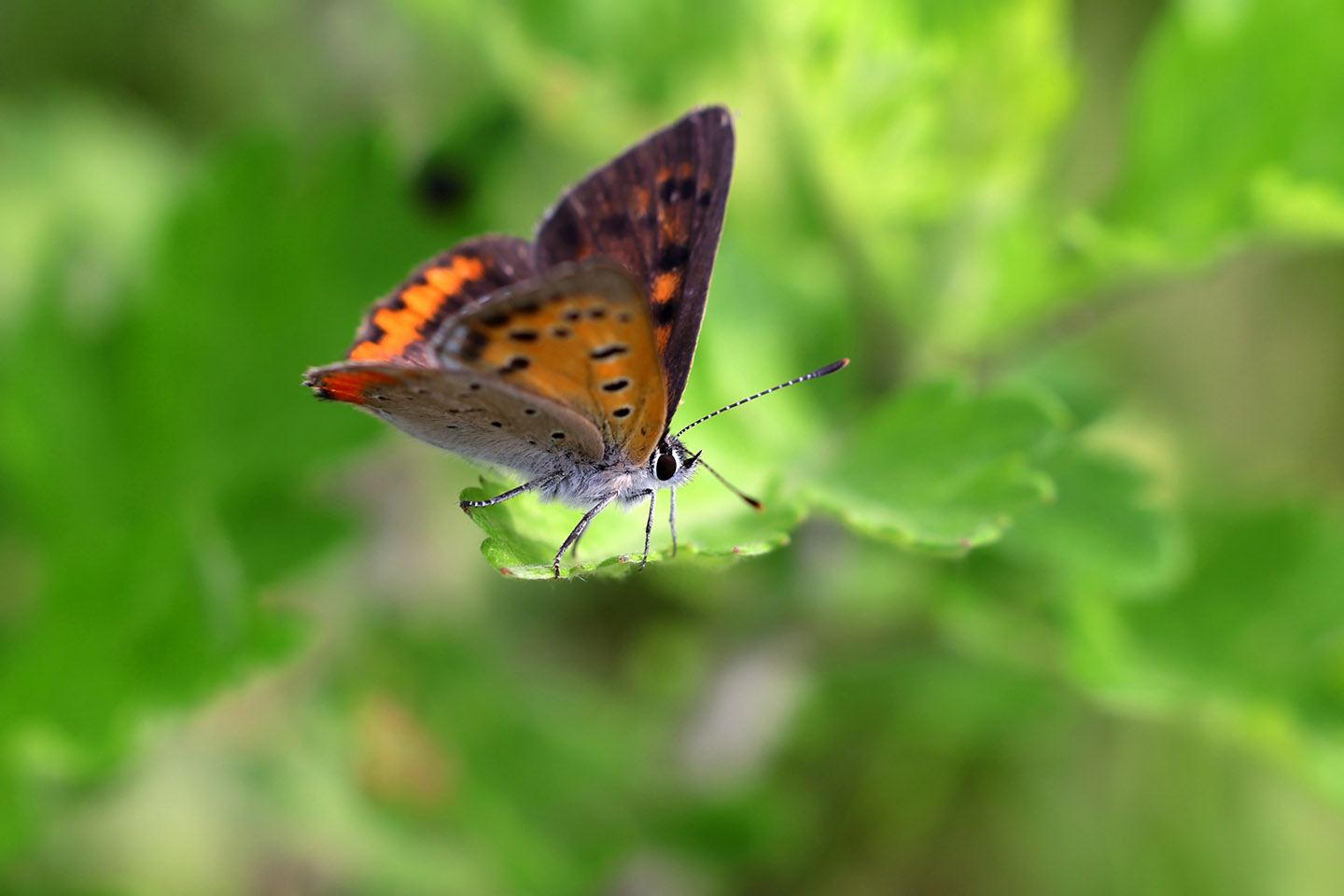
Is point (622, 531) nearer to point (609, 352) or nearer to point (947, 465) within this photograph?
point (609, 352)

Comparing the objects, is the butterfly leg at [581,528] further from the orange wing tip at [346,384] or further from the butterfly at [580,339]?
the orange wing tip at [346,384]

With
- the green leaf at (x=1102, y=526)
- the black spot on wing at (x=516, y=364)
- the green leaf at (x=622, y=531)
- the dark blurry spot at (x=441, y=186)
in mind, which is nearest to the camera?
the green leaf at (x=622, y=531)

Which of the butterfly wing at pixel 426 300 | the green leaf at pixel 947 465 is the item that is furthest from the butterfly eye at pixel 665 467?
the butterfly wing at pixel 426 300

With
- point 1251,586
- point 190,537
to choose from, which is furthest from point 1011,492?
point 190,537

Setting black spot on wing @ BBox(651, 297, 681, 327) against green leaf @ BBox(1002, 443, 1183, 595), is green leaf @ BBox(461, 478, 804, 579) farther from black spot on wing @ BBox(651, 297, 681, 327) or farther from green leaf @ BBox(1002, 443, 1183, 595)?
green leaf @ BBox(1002, 443, 1183, 595)

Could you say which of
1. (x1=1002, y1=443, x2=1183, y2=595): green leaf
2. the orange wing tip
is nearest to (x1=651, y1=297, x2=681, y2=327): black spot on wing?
the orange wing tip

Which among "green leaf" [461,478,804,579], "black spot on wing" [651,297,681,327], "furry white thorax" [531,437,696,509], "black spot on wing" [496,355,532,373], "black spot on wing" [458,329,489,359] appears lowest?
"green leaf" [461,478,804,579]
